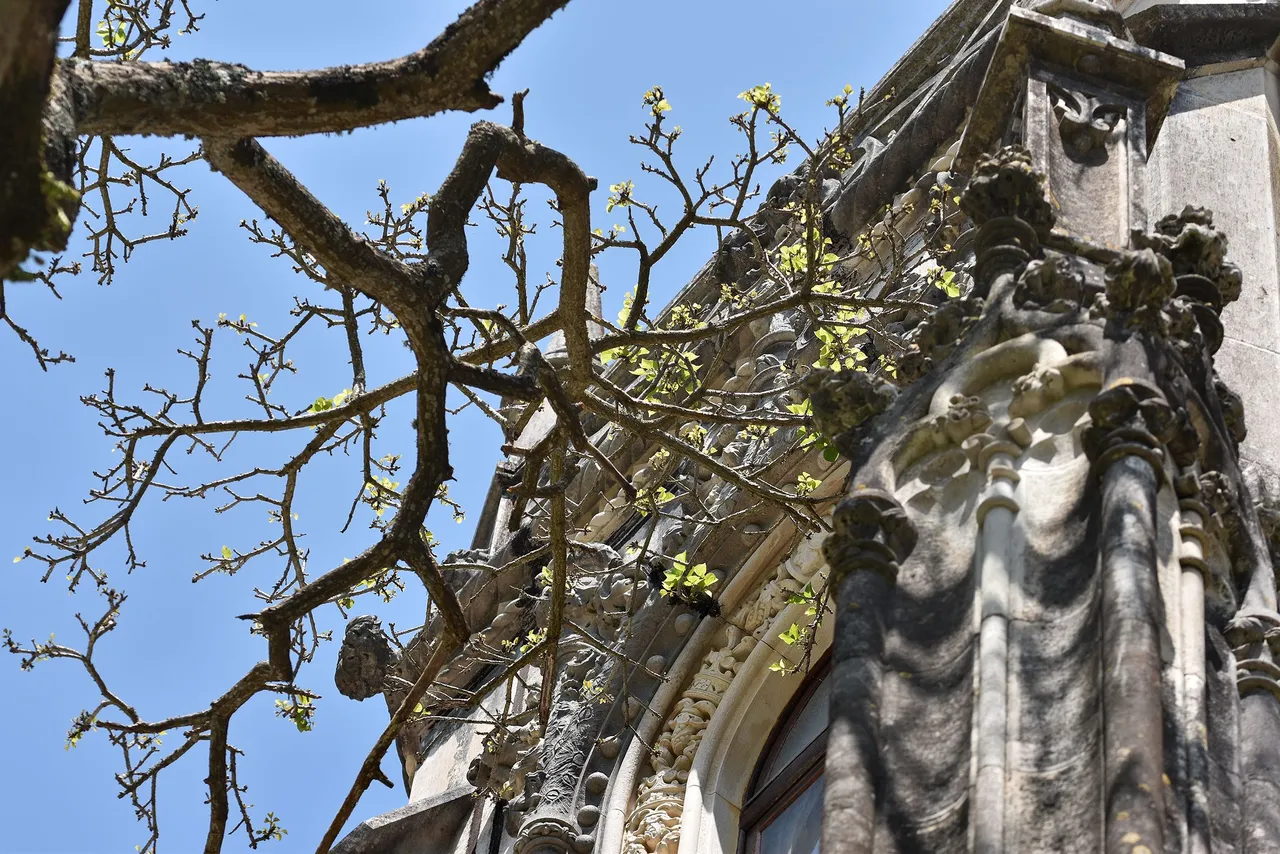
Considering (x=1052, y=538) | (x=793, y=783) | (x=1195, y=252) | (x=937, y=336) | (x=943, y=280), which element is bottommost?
(x=1052, y=538)

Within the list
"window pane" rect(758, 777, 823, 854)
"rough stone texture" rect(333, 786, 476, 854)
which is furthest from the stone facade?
"rough stone texture" rect(333, 786, 476, 854)

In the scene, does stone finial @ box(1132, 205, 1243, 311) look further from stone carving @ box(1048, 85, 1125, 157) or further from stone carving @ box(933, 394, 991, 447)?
stone carving @ box(1048, 85, 1125, 157)

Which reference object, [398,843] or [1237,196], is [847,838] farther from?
[398,843]

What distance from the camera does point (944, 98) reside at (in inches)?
476

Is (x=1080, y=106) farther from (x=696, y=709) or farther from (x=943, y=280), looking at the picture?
(x=696, y=709)

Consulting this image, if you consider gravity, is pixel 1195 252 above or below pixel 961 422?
above

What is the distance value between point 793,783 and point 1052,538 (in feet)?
13.6

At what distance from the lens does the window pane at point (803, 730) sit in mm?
9812

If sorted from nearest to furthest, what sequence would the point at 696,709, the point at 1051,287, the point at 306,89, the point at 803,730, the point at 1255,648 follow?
the point at 1255,648, the point at 306,89, the point at 1051,287, the point at 803,730, the point at 696,709

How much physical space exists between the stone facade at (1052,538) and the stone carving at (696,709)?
0.02 metres

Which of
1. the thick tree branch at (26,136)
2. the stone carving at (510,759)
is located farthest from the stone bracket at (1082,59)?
the thick tree branch at (26,136)

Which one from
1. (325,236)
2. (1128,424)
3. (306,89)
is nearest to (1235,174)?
(1128,424)

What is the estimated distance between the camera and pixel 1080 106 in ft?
26.3

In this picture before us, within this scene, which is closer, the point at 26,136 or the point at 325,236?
the point at 26,136
